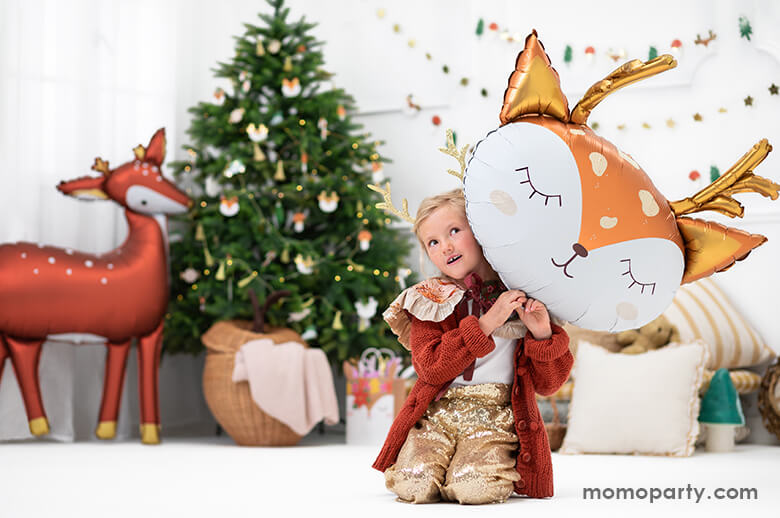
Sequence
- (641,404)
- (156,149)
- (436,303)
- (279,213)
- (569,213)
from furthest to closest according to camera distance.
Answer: (279,213) → (156,149) → (641,404) → (436,303) → (569,213)

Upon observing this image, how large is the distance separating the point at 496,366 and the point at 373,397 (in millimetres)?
1495

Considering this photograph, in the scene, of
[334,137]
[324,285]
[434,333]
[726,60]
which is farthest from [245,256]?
[726,60]

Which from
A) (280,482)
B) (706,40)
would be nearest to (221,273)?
(280,482)

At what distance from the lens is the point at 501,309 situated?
156cm

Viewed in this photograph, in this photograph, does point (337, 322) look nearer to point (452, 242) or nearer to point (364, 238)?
point (364, 238)

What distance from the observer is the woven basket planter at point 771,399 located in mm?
2992

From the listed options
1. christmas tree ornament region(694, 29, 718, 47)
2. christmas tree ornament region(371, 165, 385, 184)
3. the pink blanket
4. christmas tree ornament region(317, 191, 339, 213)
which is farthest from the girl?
christmas tree ornament region(694, 29, 718, 47)

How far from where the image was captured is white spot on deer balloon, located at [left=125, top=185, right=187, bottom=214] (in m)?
3.13

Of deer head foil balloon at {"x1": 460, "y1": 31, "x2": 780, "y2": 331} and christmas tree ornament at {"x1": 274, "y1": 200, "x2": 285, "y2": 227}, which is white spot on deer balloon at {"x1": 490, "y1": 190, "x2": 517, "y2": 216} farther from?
christmas tree ornament at {"x1": 274, "y1": 200, "x2": 285, "y2": 227}

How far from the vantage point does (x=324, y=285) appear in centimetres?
329

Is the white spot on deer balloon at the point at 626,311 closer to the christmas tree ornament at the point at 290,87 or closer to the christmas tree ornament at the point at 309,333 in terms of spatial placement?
the christmas tree ornament at the point at 309,333

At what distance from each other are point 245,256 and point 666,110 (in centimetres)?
172

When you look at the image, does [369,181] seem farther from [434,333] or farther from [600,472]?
[434,333]

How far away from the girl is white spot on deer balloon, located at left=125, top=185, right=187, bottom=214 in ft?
5.58
